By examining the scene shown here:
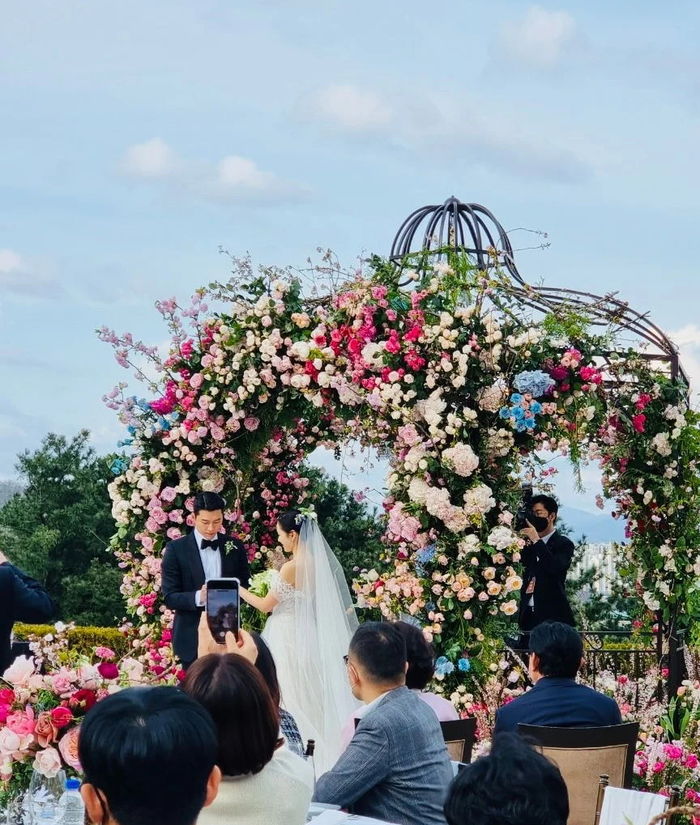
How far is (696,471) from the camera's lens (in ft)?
25.6

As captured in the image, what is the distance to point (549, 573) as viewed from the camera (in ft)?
24.8

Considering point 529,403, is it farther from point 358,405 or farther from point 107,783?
point 107,783

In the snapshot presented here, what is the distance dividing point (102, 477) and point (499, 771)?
1328cm

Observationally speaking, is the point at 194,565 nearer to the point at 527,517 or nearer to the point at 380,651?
the point at 527,517

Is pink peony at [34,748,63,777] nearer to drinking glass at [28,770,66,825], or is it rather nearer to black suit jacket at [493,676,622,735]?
drinking glass at [28,770,66,825]

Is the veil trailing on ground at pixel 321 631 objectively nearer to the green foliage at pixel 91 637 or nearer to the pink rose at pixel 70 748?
the pink rose at pixel 70 748

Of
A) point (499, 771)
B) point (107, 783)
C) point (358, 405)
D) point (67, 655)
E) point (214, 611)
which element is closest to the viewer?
point (107, 783)

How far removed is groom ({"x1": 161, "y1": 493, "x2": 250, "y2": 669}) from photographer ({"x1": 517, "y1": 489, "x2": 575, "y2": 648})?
1966 millimetres

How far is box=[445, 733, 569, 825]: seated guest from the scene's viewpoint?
201 cm

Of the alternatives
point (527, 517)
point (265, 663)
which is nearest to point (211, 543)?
point (527, 517)

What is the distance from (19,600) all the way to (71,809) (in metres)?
2.60

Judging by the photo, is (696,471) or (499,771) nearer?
(499,771)

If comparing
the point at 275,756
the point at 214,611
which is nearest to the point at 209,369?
the point at 214,611

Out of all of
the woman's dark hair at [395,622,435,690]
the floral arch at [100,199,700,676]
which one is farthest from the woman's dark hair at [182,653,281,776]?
the floral arch at [100,199,700,676]
